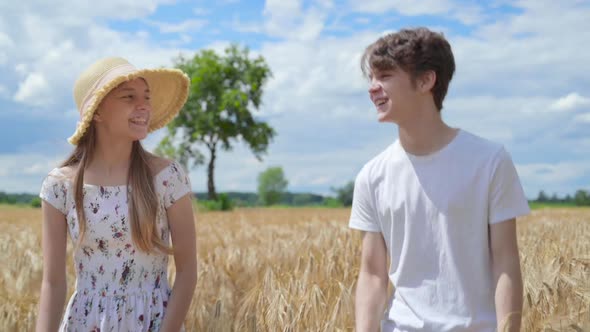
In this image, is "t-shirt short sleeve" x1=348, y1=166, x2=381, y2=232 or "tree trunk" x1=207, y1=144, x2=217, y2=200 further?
"tree trunk" x1=207, y1=144, x2=217, y2=200

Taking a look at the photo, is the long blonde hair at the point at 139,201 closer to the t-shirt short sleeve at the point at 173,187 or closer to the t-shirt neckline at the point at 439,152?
the t-shirt short sleeve at the point at 173,187

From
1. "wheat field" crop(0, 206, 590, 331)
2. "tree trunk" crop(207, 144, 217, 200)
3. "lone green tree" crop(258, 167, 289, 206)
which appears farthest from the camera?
"lone green tree" crop(258, 167, 289, 206)

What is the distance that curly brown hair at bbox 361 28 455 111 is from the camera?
1931 millimetres

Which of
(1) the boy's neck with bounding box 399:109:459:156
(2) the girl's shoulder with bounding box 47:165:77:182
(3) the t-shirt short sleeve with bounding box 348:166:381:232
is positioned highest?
(1) the boy's neck with bounding box 399:109:459:156

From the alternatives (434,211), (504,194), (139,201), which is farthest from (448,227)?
(139,201)

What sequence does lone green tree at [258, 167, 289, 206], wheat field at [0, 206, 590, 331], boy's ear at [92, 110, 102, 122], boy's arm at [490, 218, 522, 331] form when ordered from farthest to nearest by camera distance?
lone green tree at [258, 167, 289, 206]
wheat field at [0, 206, 590, 331]
boy's ear at [92, 110, 102, 122]
boy's arm at [490, 218, 522, 331]

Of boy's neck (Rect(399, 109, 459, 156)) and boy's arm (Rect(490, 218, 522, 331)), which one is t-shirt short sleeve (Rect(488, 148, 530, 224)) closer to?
boy's arm (Rect(490, 218, 522, 331))

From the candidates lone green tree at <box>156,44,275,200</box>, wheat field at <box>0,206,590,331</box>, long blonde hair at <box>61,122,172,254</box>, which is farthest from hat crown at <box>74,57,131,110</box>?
lone green tree at <box>156,44,275,200</box>

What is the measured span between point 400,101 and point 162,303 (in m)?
0.98

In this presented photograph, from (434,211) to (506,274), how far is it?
0.85 ft

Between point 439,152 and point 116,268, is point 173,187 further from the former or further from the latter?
point 439,152

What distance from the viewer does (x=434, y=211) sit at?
1.93m

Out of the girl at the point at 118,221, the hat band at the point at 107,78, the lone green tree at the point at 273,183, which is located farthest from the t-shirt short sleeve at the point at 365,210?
the lone green tree at the point at 273,183

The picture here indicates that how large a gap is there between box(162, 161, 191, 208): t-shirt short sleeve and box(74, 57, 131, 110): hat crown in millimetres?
389
